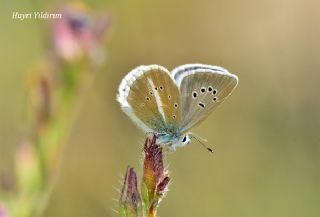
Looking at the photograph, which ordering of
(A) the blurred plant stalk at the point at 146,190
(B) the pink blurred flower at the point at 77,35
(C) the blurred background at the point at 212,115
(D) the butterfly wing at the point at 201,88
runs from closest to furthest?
(A) the blurred plant stalk at the point at 146,190 < (D) the butterfly wing at the point at 201,88 < (B) the pink blurred flower at the point at 77,35 < (C) the blurred background at the point at 212,115

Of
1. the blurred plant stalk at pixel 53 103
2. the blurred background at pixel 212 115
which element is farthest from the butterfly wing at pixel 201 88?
the blurred background at pixel 212 115

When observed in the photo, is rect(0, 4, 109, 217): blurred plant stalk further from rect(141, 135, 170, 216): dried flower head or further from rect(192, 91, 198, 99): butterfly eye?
rect(141, 135, 170, 216): dried flower head

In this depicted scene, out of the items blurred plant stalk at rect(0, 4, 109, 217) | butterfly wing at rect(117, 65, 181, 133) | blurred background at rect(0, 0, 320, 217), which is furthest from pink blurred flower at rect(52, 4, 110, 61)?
blurred background at rect(0, 0, 320, 217)

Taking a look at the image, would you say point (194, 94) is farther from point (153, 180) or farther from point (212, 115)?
point (212, 115)

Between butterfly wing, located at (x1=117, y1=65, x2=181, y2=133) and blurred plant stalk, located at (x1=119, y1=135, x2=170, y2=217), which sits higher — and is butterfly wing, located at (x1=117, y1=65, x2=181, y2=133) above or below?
above

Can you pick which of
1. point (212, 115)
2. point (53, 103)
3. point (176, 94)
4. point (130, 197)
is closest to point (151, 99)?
point (176, 94)

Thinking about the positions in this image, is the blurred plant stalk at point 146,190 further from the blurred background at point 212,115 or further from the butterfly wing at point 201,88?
the blurred background at point 212,115
